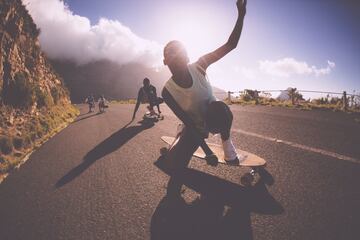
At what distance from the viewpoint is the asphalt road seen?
2342 millimetres

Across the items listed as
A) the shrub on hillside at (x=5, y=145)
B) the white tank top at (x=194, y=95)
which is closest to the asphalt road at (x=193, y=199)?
the shrub on hillside at (x=5, y=145)

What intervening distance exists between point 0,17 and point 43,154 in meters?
5.08

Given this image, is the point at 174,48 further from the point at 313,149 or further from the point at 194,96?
the point at 313,149

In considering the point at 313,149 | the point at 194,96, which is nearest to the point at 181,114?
the point at 194,96

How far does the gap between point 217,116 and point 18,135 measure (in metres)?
6.16

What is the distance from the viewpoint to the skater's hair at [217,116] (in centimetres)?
288

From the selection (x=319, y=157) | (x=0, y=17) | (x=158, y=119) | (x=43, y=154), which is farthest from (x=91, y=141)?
(x=319, y=157)

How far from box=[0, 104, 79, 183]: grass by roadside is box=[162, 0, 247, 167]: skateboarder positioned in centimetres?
383

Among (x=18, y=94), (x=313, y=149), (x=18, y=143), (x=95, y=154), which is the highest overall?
(x=18, y=94)

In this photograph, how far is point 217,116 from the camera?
114 inches

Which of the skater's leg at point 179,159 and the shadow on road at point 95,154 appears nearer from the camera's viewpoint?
the skater's leg at point 179,159

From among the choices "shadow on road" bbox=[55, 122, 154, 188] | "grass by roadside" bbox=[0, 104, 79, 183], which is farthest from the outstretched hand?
"grass by roadside" bbox=[0, 104, 79, 183]

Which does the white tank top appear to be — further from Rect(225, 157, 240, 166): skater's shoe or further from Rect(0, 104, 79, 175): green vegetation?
Rect(0, 104, 79, 175): green vegetation

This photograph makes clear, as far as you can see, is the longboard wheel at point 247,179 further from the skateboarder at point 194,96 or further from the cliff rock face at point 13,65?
the cliff rock face at point 13,65
